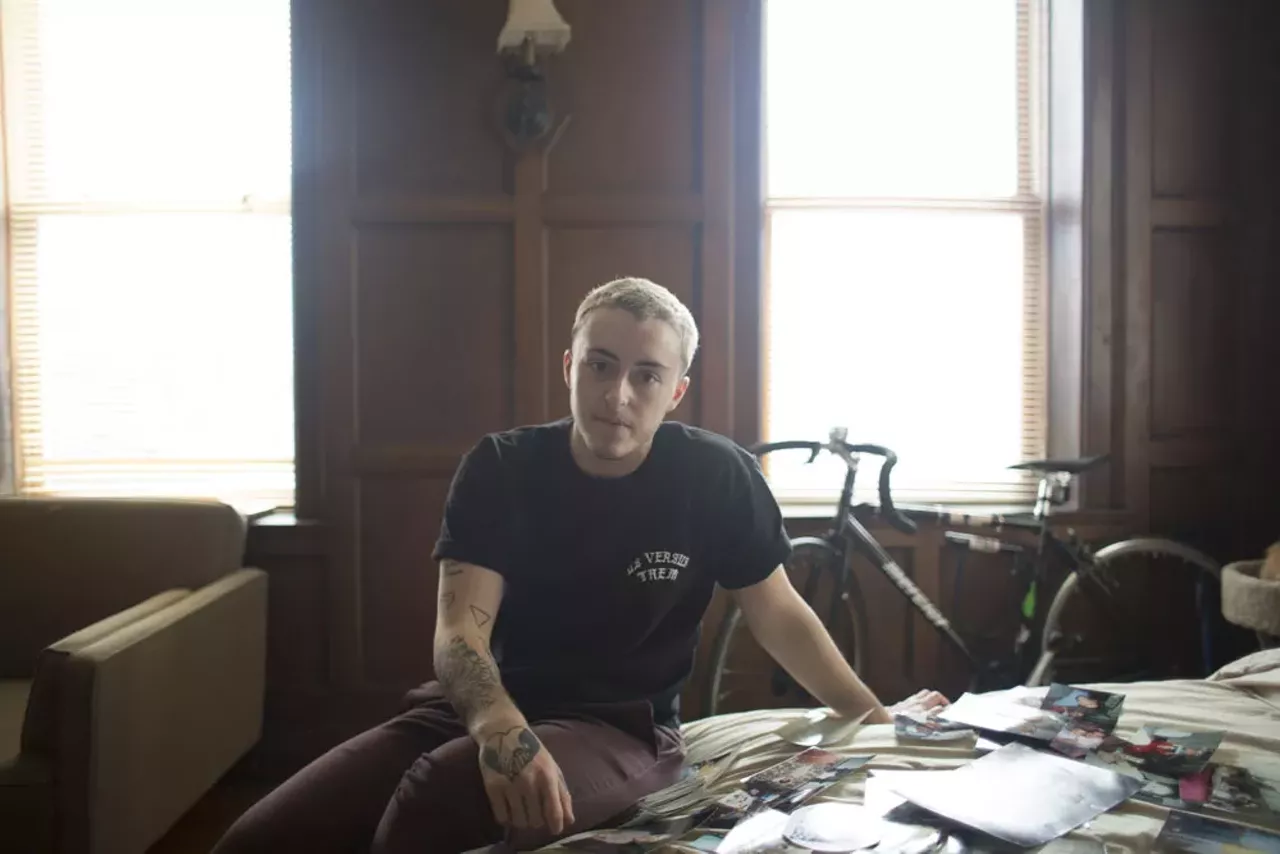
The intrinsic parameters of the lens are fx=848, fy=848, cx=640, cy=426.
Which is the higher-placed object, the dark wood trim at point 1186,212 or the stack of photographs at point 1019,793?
the dark wood trim at point 1186,212

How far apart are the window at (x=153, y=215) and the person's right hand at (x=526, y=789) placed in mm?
1835

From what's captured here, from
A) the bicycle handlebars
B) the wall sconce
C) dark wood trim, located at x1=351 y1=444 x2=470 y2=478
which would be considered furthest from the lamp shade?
the bicycle handlebars

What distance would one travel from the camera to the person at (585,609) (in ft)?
3.55

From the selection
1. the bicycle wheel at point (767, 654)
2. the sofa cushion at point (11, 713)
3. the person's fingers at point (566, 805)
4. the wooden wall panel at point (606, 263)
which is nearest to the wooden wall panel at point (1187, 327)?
the bicycle wheel at point (767, 654)

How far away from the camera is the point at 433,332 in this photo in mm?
2410

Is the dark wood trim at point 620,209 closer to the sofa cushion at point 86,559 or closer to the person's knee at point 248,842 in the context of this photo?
the sofa cushion at point 86,559

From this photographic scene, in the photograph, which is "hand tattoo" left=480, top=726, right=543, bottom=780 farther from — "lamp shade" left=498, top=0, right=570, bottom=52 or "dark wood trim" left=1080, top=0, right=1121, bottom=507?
"dark wood trim" left=1080, top=0, right=1121, bottom=507

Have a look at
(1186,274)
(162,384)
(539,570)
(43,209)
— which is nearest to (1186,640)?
(1186,274)

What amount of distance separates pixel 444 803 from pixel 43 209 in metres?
2.46

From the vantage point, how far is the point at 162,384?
2580 mm

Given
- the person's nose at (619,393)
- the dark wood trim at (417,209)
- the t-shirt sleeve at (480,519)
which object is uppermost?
the dark wood trim at (417,209)

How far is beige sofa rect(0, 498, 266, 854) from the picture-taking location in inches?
58.5

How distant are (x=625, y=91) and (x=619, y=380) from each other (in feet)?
4.70

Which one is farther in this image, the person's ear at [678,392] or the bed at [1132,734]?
the person's ear at [678,392]
